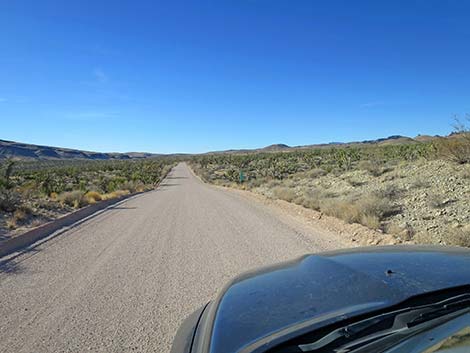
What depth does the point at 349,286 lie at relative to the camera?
7.54 ft

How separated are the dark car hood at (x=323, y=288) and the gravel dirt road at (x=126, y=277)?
200 cm

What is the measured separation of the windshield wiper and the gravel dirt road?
2.68 m

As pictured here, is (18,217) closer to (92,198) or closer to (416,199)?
(92,198)

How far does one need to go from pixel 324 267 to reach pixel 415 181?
44.6 feet

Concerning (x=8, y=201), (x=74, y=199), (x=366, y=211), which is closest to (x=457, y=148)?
(x=366, y=211)

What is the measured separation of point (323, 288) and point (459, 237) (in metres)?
6.53

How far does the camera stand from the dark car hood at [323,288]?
191cm

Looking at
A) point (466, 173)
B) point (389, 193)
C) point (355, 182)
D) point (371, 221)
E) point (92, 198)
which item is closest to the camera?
point (371, 221)

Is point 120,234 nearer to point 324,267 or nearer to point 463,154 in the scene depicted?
point 324,267

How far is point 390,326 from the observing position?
1.87 metres

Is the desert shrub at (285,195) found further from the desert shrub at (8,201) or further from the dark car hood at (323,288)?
the dark car hood at (323,288)

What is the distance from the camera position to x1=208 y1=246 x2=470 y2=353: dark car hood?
1.91 m

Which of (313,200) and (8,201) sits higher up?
(313,200)

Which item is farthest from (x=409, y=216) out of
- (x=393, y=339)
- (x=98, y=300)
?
(x=393, y=339)
